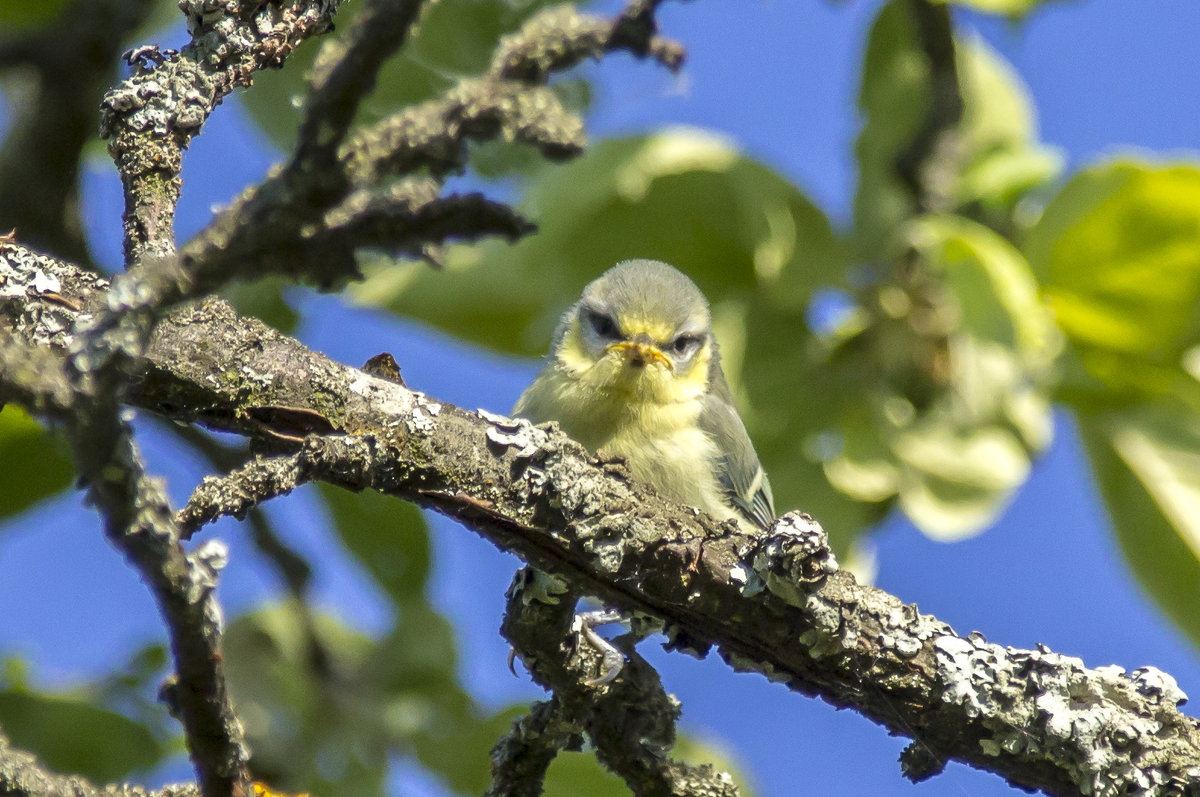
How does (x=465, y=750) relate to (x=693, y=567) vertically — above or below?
above

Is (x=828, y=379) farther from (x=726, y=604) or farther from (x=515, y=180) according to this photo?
(x=726, y=604)

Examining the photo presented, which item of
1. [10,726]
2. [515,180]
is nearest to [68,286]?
[10,726]

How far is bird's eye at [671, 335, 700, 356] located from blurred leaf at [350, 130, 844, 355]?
0.25 meters

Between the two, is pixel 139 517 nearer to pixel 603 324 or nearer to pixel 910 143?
pixel 603 324

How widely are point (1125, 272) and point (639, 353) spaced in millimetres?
1133

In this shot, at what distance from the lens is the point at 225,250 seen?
0.81m

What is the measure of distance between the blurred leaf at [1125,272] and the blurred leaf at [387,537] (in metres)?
1.62

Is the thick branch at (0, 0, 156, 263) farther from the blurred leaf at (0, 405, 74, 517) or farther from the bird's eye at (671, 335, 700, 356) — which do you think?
the bird's eye at (671, 335, 700, 356)

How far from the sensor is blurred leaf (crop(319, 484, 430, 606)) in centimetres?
282

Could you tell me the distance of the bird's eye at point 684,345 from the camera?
293 cm

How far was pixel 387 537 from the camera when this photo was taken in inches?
113

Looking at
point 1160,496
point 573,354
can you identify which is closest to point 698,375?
point 573,354

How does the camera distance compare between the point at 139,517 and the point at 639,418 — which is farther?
the point at 639,418

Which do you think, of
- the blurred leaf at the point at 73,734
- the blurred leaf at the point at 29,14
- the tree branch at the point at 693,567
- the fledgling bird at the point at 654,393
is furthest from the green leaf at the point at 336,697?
the blurred leaf at the point at 29,14
